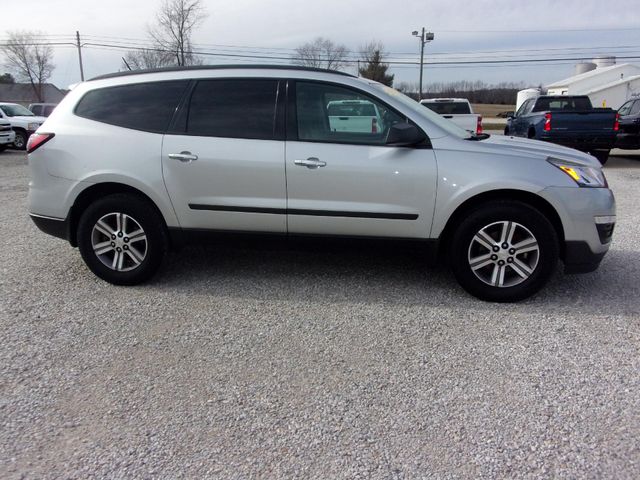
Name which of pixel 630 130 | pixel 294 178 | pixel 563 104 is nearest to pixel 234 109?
pixel 294 178

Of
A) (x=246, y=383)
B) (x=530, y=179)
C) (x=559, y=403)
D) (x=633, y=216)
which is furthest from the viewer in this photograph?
(x=633, y=216)

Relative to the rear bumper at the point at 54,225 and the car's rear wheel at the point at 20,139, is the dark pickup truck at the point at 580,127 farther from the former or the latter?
the car's rear wheel at the point at 20,139

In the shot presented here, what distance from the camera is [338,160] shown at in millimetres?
3902

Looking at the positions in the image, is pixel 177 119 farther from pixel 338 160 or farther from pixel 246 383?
pixel 246 383

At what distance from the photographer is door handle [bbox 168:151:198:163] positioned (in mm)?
4035

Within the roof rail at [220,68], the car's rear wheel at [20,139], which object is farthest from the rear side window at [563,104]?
the car's rear wheel at [20,139]

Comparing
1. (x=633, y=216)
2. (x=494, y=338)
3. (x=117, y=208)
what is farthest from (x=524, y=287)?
(x=633, y=216)

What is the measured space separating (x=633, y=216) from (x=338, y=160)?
527cm

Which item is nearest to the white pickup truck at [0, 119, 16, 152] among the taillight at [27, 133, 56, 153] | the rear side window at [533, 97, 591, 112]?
the taillight at [27, 133, 56, 153]

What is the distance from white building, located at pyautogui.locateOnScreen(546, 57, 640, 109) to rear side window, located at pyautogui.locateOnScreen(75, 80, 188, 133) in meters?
33.4

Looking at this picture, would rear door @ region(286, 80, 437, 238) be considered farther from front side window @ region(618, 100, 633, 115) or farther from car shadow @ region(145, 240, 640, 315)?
front side window @ region(618, 100, 633, 115)

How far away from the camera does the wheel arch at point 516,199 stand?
3.91 metres

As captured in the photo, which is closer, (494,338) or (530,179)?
(494,338)

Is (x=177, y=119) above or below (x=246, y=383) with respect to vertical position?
above
